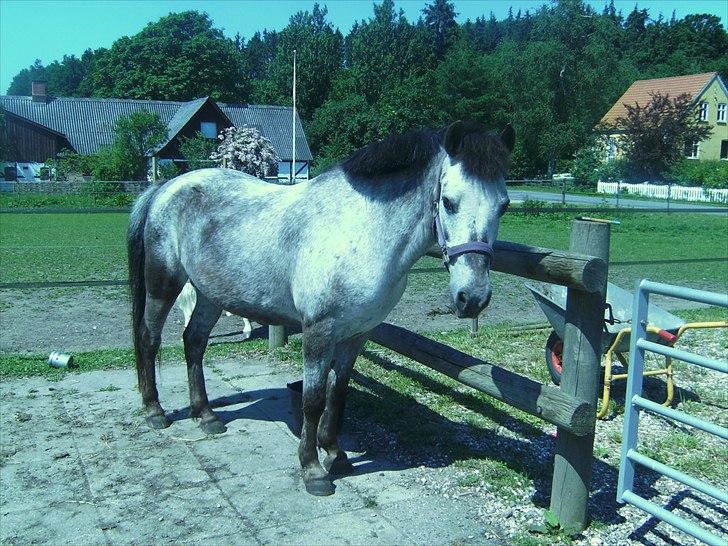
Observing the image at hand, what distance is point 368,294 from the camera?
323 cm

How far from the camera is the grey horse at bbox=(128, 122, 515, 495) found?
9.41 ft

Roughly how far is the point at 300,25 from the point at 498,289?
72.4 m

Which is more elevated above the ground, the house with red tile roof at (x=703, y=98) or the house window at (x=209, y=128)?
the house with red tile roof at (x=703, y=98)

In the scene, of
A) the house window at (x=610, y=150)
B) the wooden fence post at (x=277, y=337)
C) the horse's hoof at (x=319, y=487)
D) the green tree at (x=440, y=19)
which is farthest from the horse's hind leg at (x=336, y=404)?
the green tree at (x=440, y=19)

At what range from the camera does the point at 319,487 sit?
343cm

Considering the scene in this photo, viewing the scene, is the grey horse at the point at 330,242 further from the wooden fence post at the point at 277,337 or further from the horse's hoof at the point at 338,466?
the wooden fence post at the point at 277,337

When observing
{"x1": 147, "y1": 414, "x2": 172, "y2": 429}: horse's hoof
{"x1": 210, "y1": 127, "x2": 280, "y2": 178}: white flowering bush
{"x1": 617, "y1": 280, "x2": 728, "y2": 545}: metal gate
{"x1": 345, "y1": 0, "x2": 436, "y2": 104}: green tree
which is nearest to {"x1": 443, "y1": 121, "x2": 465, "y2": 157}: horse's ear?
{"x1": 617, "y1": 280, "x2": 728, "y2": 545}: metal gate

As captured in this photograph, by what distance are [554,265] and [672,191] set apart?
32.5 m

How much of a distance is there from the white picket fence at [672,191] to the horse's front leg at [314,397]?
27.4 m

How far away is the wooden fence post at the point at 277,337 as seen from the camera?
634cm

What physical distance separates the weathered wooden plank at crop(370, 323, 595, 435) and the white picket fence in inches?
1041

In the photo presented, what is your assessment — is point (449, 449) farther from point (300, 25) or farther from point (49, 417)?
point (300, 25)

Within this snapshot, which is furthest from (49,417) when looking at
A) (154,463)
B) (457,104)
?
(457,104)

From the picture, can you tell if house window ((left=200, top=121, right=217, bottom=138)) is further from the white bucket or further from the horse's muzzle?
the horse's muzzle
